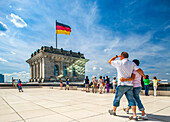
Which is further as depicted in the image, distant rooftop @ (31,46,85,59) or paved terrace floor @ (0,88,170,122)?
distant rooftop @ (31,46,85,59)

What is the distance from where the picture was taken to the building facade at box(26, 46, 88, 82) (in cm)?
4009

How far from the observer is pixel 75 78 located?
47.9 metres

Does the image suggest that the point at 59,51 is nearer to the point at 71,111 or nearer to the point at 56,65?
the point at 56,65

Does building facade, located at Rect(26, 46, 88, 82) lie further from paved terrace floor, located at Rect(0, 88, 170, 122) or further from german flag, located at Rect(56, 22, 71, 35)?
paved terrace floor, located at Rect(0, 88, 170, 122)

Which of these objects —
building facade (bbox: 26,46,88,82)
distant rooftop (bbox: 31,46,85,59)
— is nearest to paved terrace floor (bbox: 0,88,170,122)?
building facade (bbox: 26,46,88,82)

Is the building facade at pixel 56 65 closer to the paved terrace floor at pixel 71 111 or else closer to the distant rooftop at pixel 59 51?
the distant rooftop at pixel 59 51

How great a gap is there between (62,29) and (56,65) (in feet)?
41.7

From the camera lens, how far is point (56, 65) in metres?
43.5

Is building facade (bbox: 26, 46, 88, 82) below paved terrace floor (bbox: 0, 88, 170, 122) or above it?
above

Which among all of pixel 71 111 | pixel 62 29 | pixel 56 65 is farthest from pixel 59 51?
pixel 71 111

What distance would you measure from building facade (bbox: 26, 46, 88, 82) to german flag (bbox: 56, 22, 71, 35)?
6745 mm

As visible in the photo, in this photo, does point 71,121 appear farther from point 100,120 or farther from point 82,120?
point 100,120

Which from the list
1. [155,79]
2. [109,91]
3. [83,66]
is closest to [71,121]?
[155,79]

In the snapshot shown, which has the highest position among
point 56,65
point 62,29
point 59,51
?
point 62,29
